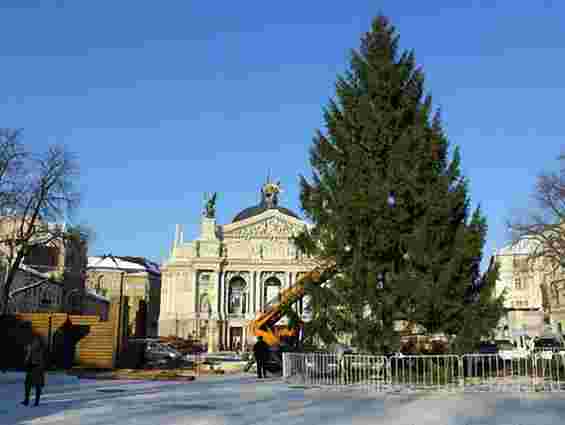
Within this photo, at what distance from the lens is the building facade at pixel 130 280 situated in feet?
328

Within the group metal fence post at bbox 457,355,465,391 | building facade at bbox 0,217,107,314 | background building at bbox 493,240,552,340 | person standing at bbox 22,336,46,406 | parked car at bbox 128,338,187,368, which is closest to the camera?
person standing at bbox 22,336,46,406

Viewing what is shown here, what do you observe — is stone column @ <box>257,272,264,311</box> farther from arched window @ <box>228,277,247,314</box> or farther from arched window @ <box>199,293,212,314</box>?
arched window @ <box>199,293,212,314</box>

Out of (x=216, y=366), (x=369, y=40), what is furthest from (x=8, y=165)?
(x=369, y=40)

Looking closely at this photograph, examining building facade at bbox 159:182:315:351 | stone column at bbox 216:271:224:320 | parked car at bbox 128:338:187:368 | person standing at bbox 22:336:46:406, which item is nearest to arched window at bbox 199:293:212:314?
building facade at bbox 159:182:315:351

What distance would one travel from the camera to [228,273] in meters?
95.1

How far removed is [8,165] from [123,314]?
37.6 feet

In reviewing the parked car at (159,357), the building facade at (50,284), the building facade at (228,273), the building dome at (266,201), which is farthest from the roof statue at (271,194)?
the parked car at (159,357)

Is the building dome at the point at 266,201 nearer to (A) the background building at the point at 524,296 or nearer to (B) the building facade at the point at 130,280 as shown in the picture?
(B) the building facade at the point at 130,280

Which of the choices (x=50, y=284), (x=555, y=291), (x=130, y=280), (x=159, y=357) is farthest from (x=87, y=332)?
(x=130, y=280)

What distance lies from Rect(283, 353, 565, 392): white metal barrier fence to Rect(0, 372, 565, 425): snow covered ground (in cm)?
132

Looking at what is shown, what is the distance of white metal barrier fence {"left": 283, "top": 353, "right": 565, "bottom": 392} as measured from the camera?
19.8 metres

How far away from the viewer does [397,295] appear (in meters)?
21.5

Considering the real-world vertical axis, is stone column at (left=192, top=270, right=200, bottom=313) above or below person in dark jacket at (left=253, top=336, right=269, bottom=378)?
above

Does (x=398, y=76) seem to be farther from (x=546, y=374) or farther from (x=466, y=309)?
(x=546, y=374)
